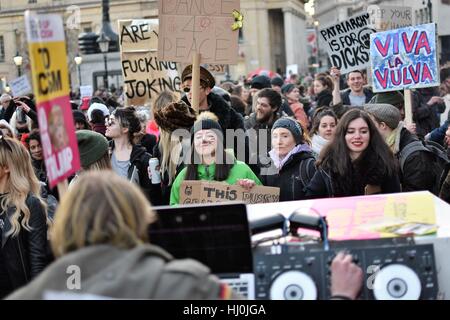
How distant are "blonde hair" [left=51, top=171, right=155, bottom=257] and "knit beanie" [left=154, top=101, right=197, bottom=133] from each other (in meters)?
4.92

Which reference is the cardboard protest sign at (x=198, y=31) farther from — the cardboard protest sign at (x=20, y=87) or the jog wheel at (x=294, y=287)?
the jog wheel at (x=294, y=287)

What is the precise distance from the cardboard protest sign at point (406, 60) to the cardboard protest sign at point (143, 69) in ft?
11.2

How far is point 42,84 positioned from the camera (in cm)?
374

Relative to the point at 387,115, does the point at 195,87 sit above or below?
above

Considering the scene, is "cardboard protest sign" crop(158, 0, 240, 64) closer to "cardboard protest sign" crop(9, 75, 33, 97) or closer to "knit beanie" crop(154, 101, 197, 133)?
"knit beanie" crop(154, 101, 197, 133)

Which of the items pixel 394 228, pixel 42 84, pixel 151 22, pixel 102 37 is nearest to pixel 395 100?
pixel 151 22

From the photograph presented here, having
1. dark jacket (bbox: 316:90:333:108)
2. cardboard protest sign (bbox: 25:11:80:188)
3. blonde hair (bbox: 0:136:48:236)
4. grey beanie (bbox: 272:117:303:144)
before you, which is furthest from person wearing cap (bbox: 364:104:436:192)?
dark jacket (bbox: 316:90:333:108)

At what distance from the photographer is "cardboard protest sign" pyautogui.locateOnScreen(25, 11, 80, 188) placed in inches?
147

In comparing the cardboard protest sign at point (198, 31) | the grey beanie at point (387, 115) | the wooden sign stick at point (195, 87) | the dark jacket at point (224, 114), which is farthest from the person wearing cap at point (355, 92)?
the grey beanie at point (387, 115)

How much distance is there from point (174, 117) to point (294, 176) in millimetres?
1275

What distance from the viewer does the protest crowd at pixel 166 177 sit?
120 inches

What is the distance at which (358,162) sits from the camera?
639 centimetres

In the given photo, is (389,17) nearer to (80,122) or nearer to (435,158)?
(80,122)

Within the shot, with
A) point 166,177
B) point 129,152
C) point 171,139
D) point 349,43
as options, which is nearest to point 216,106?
point 129,152
